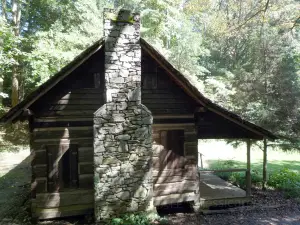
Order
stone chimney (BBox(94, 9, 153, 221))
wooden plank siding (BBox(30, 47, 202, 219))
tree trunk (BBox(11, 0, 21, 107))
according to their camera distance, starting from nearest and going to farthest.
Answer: stone chimney (BBox(94, 9, 153, 221))
wooden plank siding (BBox(30, 47, 202, 219))
tree trunk (BBox(11, 0, 21, 107))

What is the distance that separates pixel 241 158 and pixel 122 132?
15.8 m

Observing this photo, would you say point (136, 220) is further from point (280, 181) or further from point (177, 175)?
point (280, 181)

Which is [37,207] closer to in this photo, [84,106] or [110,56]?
[84,106]

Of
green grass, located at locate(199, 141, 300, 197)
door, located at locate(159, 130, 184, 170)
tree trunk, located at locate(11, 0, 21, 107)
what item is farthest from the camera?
tree trunk, located at locate(11, 0, 21, 107)

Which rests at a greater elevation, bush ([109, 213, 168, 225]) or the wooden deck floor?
bush ([109, 213, 168, 225])

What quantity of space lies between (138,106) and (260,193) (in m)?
6.84

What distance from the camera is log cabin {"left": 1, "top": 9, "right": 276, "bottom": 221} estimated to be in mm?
6484

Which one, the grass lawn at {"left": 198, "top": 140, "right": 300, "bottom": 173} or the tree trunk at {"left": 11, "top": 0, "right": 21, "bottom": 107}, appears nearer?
the grass lawn at {"left": 198, "top": 140, "right": 300, "bottom": 173}

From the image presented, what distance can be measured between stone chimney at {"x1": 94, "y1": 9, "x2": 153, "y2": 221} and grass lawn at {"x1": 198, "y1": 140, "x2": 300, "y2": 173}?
1004cm

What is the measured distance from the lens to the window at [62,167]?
7199mm

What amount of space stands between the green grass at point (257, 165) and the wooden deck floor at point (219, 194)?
3.89 ft

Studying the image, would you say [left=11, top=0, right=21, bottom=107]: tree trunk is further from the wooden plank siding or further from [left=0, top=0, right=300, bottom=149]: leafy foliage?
the wooden plank siding

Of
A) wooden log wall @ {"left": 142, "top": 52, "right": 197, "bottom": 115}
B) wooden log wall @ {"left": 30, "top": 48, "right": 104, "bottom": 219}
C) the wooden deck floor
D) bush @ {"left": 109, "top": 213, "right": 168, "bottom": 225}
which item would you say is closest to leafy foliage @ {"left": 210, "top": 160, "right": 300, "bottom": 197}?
the wooden deck floor

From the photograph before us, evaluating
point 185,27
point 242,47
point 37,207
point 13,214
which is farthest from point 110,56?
point 242,47
